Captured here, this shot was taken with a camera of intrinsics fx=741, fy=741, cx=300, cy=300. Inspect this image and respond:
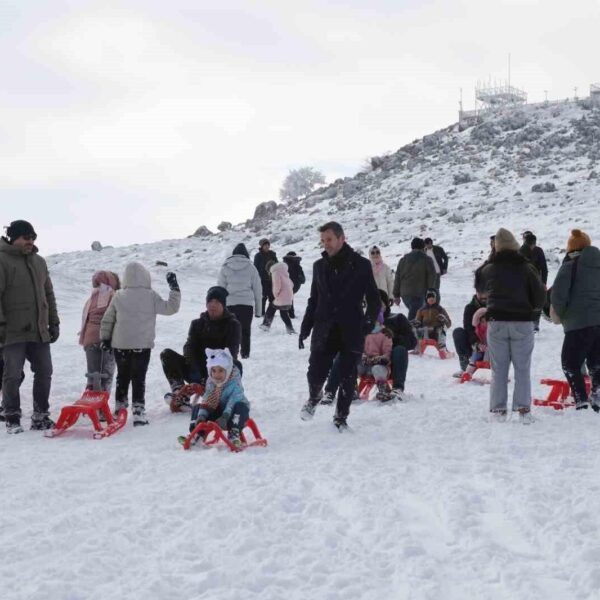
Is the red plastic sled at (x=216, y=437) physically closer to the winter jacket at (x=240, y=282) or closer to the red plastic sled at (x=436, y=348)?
the winter jacket at (x=240, y=282)

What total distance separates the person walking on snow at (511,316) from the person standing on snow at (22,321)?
4.20m

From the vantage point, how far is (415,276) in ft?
41.0

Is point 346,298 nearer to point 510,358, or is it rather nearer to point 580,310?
point 510,358

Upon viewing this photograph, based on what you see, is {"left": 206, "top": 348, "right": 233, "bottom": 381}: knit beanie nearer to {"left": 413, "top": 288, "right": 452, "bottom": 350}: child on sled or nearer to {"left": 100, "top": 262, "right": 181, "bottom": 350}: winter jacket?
{"left": 100, "top": 262, "right": 181, "bottom": 350}: winter jacket

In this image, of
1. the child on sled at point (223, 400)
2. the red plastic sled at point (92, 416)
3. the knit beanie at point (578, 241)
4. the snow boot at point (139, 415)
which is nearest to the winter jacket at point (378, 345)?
the child on sled at point (223, 400)

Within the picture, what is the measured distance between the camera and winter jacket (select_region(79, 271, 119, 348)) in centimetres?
810

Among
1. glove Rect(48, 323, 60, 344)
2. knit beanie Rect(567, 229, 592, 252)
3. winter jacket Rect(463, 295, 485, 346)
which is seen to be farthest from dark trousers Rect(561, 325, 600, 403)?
glove Rect(48, 323, 60, 344)

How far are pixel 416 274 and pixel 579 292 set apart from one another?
5508mm

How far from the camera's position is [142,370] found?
294 inches

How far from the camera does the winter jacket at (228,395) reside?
6.36m

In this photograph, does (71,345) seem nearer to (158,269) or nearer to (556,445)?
(556,445)

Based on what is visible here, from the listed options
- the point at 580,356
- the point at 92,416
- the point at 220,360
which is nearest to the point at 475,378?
the point at 580,356

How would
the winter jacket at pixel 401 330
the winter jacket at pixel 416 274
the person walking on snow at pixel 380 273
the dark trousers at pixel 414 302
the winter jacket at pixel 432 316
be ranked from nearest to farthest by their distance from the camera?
the winter jacket at pixel 401 330
the winter jacket at pixel 432 316
the winter jacket at pixel 416 274
the dark trousers at pixel 414 302
the person walking on snow at pixel 380 273

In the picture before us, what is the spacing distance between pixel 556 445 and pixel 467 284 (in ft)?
56.9
